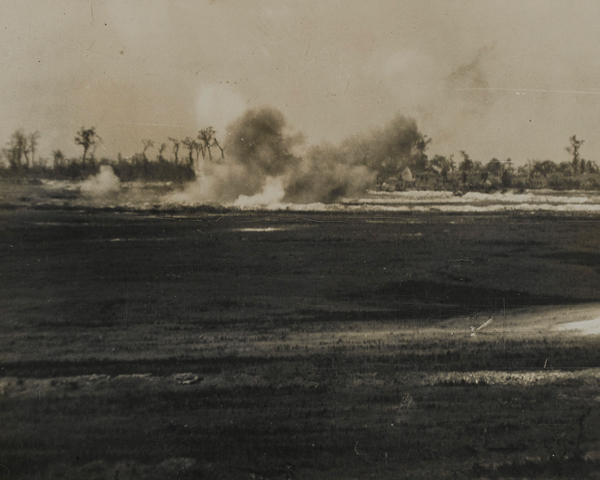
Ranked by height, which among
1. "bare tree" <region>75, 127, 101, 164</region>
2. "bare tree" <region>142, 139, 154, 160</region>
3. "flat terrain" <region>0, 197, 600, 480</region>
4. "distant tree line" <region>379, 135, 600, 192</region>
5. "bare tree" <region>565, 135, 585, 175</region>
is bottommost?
"flat terrain" <region>0, 197, 600, 480</region>

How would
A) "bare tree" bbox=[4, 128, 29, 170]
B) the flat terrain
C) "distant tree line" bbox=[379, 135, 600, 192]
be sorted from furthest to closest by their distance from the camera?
1. "distant tree line" bbox=[379, 135, 600, 192]
2. "bare tree" bbox=[4, 128, 29, 170]
3. the flat terrain

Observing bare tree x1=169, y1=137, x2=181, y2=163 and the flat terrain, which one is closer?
the flat terrain

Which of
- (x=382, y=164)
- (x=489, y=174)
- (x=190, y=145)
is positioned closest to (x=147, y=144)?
(x=190, y=145)

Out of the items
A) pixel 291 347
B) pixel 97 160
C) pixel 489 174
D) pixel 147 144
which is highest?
pixel 147 144

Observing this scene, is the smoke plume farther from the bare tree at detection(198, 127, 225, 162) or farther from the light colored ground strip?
the light colored ground strip

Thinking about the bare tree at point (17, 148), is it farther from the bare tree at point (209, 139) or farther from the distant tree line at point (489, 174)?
the distant tree line at point (489, 174)

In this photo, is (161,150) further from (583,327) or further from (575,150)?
(583,327)

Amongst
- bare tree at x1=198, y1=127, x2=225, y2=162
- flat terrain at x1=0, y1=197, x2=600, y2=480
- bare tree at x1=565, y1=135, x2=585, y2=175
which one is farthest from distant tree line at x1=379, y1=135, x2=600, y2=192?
bare tree at x1=198, y1=127, x2=225, y2=162
